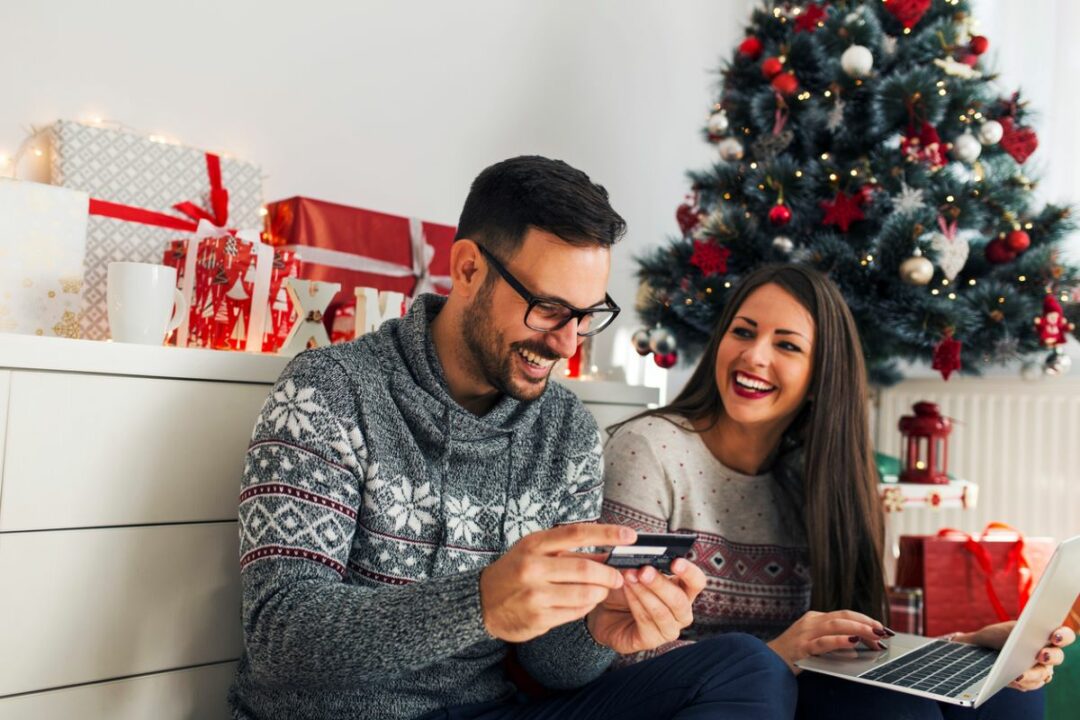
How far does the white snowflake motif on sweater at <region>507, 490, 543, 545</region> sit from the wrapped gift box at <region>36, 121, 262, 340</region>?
689mm

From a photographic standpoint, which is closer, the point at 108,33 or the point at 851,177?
the point at 108,33

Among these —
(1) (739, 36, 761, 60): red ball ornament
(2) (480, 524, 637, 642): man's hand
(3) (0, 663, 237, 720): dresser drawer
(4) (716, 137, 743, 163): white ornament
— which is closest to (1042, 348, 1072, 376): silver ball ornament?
(4) (716, 137, 743, 163): white ornament

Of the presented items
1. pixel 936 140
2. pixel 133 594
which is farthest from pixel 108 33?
pixel 936 140

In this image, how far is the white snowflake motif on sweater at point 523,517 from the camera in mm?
1253

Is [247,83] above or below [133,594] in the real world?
above

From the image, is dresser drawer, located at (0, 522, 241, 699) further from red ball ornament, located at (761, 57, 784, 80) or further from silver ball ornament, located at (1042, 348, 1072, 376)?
silver ball ornament, located at (1042, 348, 1072, 376)

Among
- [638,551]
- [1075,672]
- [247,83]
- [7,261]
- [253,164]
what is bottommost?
[1075,672]

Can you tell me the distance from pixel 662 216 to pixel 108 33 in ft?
5.12

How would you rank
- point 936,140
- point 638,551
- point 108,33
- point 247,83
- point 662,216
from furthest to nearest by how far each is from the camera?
1. point 662,216
2. point 936,140
3. point 247,83
4. point 108,33
5. point 638,551

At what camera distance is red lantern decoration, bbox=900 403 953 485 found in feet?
7.98

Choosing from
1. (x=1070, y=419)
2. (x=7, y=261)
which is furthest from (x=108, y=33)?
(x=1070, y=419)

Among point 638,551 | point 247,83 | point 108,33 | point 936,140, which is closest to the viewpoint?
point 638,551

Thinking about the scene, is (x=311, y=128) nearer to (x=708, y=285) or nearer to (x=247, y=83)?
(x=247, y=83)

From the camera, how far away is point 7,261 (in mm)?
1261
